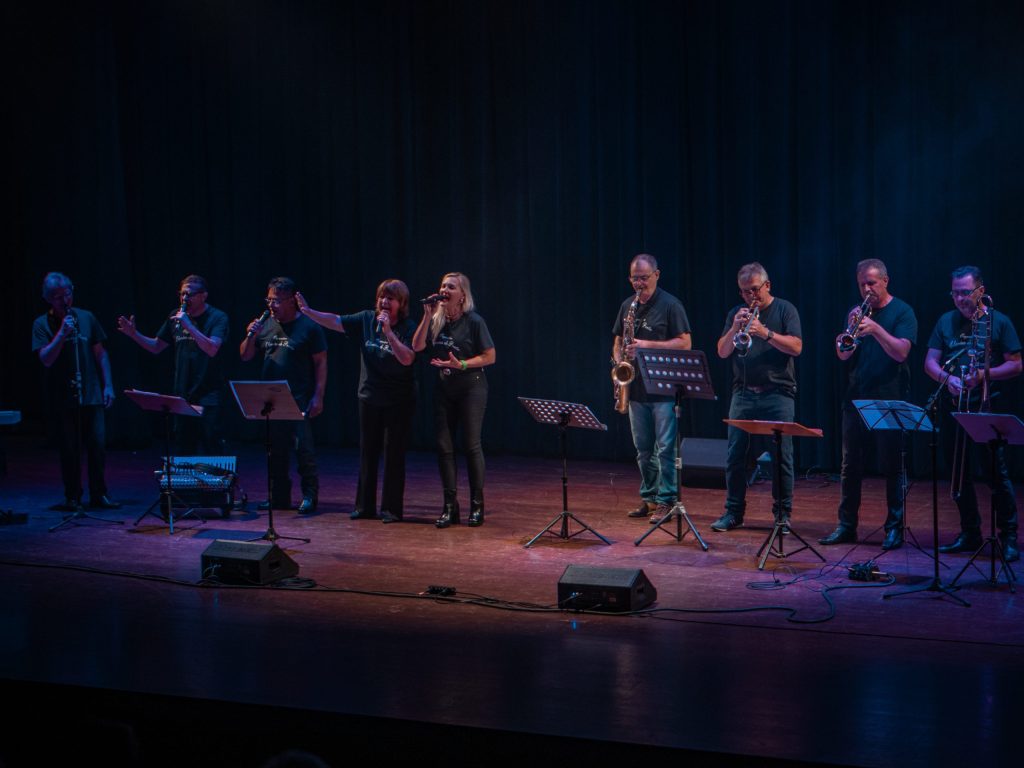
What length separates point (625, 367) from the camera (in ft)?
25.5

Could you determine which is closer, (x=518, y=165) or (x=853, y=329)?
(x=853, y=329)

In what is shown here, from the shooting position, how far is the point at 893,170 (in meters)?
9.37

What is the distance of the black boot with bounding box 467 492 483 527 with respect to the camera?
7.61 m

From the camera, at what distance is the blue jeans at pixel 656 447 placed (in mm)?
7801

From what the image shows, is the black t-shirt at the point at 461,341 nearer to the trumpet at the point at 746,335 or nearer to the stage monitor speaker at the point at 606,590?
the trumpet at the point at 746,335

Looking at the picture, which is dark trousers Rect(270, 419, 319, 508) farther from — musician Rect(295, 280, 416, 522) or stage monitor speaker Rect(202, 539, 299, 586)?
stage monitor speaker Rect(202, 539, 299, 586)

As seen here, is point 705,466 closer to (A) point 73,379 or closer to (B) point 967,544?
(B) point 967,544

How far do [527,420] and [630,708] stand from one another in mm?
7066

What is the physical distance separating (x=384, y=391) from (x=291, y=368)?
81 cm

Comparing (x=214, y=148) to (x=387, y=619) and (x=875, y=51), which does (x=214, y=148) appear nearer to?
(x=875, y=51)

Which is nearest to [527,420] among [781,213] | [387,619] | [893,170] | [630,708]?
[781,213]

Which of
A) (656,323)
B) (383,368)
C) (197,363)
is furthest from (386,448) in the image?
(656,323)

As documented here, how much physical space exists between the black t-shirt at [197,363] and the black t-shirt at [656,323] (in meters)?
3.13

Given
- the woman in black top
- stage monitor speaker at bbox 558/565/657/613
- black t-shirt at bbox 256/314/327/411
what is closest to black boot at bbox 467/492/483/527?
the woman in black top
